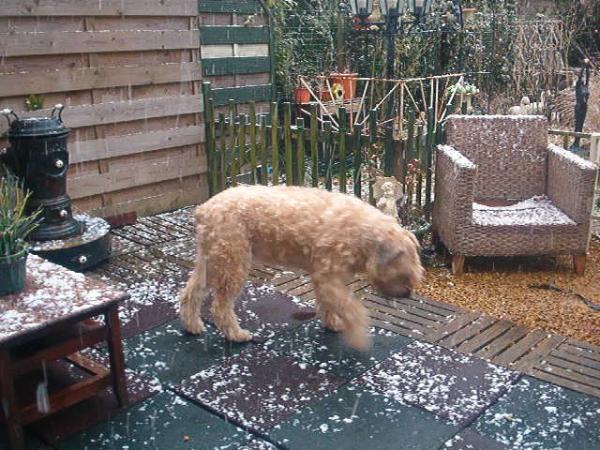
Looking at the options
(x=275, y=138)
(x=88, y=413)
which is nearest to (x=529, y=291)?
(x=275, y=138)

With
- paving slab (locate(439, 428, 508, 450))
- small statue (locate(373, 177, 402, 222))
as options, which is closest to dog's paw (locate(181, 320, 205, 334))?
paving slab (locate(439, 428, 508, 450))

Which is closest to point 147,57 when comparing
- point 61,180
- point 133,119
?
point 133,119

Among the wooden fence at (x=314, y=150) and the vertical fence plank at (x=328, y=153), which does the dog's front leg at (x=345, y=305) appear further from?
the vertical fence plank at (x=328, y=153)

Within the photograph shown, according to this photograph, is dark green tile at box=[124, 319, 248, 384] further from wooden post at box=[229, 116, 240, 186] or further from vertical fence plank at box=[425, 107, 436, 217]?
wooden post at box=[229, 116, 240, 186]

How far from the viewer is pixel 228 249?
3.28 m

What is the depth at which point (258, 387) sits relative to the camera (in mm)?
3068

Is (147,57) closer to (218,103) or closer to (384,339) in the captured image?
A: (218,103)

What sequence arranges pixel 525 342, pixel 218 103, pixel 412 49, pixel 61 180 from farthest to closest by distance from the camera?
1. pixel 412 49
2. pixel 218 103
3. pixel 61 180
4. pixel 525 342

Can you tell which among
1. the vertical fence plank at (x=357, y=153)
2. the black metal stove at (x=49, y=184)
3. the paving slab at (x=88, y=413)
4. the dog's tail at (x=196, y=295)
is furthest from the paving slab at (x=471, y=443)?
the black metal stove at (x=49, y=184)

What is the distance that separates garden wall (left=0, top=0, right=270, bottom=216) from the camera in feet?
16.4

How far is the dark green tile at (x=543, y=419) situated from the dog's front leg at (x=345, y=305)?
30.1 inches

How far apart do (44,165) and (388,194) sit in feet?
8.59

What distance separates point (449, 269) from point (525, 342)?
1.32m

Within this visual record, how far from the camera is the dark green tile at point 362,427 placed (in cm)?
261
